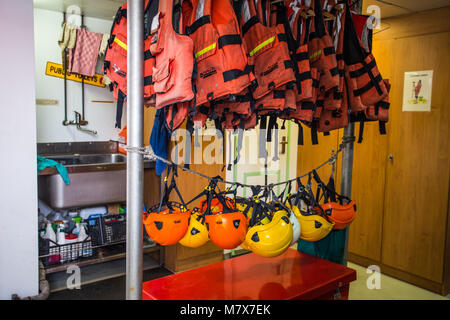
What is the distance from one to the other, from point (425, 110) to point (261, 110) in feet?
7.20

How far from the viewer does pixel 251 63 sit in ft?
6.40

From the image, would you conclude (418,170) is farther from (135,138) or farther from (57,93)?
(57,93)

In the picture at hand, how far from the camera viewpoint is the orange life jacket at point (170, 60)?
1.61m

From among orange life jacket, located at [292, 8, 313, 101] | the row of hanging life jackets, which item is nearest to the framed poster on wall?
the row of hanging life jackets

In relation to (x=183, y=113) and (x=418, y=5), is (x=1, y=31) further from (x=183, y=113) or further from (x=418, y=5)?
(x=418, y=5)

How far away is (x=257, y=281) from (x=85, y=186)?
82.1 inches

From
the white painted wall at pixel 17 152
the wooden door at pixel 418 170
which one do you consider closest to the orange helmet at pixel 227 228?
the white painted wall at pixel 17 152

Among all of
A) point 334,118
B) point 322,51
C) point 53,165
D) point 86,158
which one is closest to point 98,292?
point 53,165

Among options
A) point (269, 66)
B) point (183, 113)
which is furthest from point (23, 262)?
point (269, 66)

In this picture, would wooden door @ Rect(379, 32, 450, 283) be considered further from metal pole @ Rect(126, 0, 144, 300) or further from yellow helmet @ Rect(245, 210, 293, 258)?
metal pole @ Rect(126, 0, 144, 300)

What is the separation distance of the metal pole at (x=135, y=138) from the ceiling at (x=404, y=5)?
264 cm

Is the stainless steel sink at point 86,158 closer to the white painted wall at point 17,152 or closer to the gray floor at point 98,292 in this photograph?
the white painted wall at point 17,152

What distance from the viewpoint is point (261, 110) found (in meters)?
2.12

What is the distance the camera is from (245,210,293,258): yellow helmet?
5.78 ft
